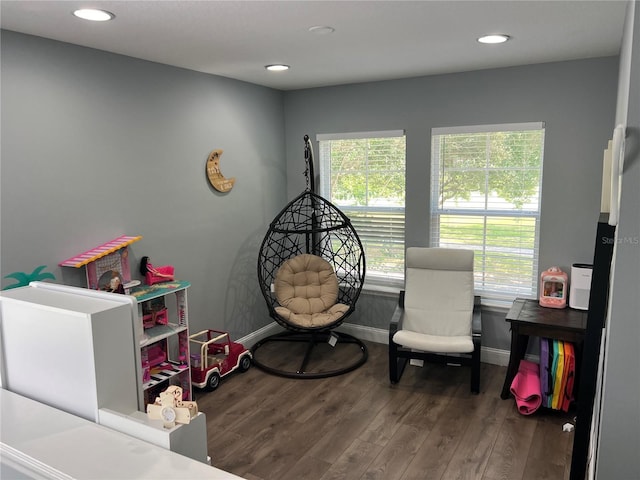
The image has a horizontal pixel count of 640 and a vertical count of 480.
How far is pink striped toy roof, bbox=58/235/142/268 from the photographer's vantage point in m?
3.00

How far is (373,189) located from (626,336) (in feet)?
10.5

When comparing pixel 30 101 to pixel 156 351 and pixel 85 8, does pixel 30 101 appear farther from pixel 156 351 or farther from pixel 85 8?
pixel 156 351

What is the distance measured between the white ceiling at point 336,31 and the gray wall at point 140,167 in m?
0.21

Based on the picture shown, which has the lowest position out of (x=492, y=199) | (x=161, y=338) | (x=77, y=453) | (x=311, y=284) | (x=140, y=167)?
(x=161, y=338)

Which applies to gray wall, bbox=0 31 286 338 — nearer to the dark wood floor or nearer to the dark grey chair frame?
the dark wood floor

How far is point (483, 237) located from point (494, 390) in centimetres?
119

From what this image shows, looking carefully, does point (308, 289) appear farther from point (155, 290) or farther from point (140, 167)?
point (140, 167)

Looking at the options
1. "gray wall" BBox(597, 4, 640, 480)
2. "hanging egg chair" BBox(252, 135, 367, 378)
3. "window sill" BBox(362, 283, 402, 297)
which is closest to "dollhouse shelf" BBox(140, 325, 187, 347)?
"hanging egg chair" BBox(252, 135, 367, 378)

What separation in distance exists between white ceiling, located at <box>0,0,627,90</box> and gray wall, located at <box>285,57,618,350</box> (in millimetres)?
177

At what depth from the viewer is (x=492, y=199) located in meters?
4.06

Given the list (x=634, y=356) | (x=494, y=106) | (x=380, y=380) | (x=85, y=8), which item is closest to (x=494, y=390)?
(x=380, y=380)

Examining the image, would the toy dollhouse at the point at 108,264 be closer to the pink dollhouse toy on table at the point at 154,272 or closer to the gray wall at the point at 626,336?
the pink dollhouse toy on table at the point at 154,272

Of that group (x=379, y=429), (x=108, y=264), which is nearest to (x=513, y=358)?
(x=379, y=429)

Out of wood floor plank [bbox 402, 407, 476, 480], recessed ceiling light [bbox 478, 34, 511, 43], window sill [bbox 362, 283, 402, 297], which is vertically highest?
recessed ceiling light [bbox 478, 34, 511, 43]
